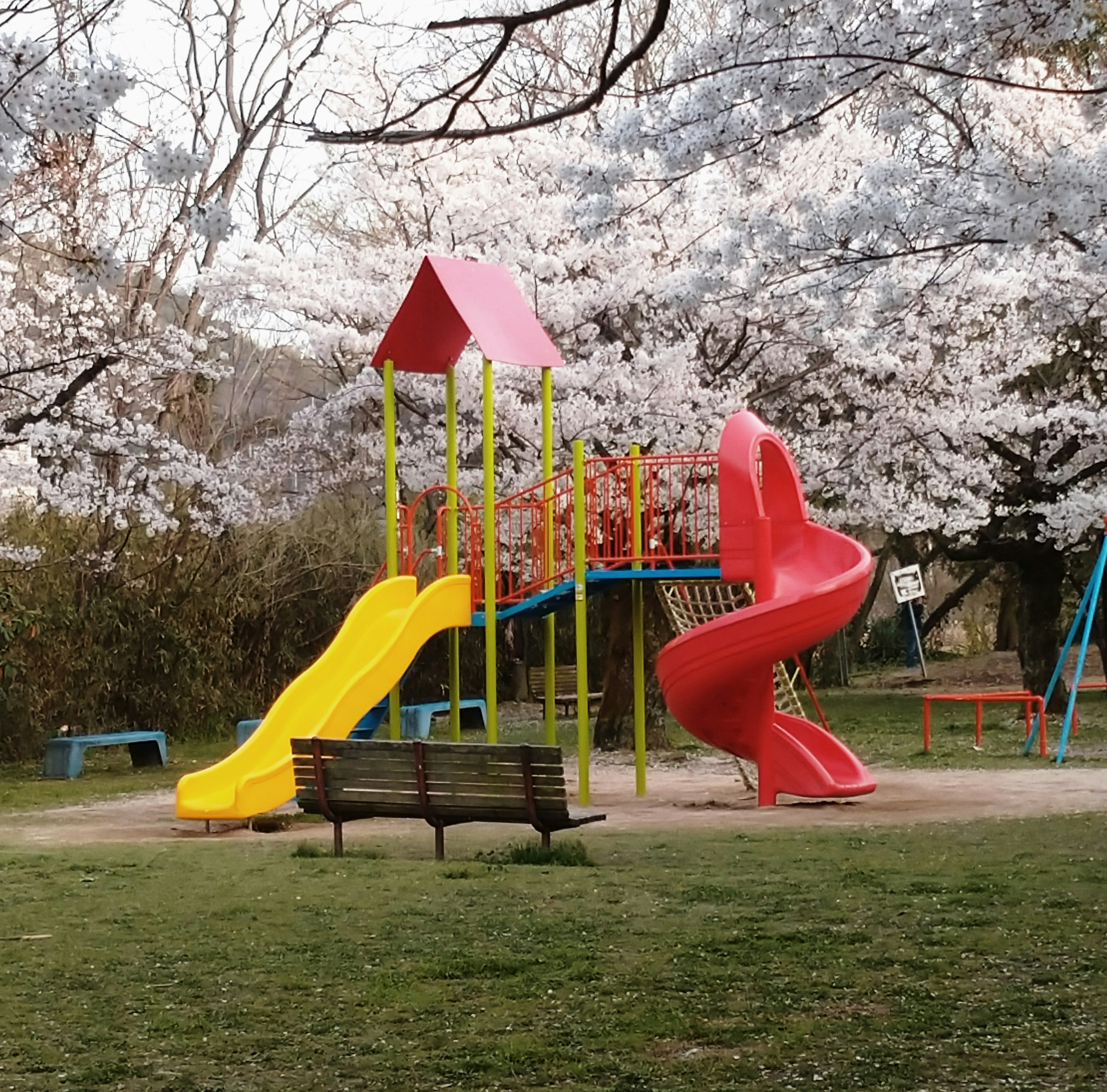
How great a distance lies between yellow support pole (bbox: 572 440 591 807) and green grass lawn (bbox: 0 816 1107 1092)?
3.88 m

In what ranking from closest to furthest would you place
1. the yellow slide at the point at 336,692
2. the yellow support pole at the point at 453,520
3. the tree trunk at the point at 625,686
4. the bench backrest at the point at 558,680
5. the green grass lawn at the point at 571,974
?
the green grass lawn at the point at 571,974
the yellow slide at the point at 336,692
the yellow support pole at the point at 453,520
the tree trunk at the point at 625,686
the bench backrest at the point at 558,680

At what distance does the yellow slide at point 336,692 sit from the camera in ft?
38.2

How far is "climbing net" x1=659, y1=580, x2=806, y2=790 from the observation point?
13.5m

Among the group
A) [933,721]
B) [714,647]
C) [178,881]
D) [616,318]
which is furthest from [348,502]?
[178,881]

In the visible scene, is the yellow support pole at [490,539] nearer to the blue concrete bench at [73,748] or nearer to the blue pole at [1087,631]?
the blue concrete bench at [73,748]

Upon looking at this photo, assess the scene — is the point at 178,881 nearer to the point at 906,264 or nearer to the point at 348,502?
the point at 906,264

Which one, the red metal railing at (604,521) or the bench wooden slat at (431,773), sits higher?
the red metal railing at (604,521)

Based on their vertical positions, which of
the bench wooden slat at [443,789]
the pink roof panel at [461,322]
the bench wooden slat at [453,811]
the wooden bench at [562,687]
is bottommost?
the bench wooden slat at [453,811]

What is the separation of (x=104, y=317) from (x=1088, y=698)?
47.8 ft

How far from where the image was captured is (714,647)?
1179 cm

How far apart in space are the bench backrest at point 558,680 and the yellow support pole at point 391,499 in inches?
334

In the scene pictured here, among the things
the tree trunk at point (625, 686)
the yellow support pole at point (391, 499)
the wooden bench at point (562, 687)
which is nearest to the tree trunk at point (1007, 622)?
the wooden bench at point (562, 687)

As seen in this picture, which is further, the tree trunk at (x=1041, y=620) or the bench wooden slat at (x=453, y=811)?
the tree trunk at (x=1041, y=620)

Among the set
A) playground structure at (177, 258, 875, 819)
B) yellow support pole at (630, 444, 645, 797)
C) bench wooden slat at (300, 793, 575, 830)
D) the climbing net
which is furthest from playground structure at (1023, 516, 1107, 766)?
bench wooden slat at (300, 793, 575, 830)
